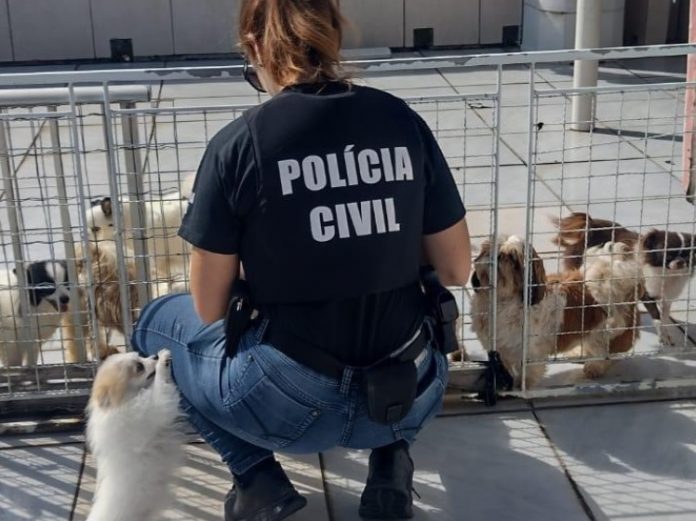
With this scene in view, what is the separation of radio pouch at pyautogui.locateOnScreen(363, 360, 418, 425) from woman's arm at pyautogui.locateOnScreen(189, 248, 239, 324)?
456mm

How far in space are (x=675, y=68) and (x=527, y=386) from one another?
7.24 metres

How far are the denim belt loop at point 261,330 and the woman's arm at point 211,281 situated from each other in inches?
5.0

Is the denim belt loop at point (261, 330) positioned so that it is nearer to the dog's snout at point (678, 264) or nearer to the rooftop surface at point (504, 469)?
the rooftop surface at point (504, 469)

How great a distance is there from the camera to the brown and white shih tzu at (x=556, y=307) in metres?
3.95

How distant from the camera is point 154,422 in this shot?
2.91 meters

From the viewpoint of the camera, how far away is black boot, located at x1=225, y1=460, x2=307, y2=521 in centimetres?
301

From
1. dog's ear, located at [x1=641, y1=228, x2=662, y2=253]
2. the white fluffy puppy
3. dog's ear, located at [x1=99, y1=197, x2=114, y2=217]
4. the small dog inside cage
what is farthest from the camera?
dog's ear, located at [x1=99, y1=197, x2=114, y2=217]

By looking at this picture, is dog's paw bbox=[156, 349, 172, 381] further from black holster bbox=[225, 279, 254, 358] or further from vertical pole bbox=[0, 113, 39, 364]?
vertical pole bbox=[0, 113, 39, 364]

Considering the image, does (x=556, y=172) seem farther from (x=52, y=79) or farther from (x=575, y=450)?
(x=52, y=79)

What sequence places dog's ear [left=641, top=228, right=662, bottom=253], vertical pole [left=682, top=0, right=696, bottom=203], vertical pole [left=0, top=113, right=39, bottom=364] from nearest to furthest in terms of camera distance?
1. vertical pole [left=0, top=113, right=39, bottom=364]
2. dog's ear [left=641, top=228, right=662, bottom=253]
3. vertical pole [left=682, top=0, right=696, bottom=203]

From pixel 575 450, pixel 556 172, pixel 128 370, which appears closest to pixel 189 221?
pixel 128 370

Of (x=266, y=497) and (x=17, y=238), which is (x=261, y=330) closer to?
(x=266, y=497)

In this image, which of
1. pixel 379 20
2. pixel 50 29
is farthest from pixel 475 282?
pixel 50 29

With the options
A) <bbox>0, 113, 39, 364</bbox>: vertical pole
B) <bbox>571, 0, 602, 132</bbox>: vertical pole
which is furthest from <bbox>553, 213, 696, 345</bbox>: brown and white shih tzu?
<bbox>571, 0, 602, 132</bbox>: vertical pole
